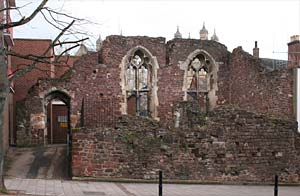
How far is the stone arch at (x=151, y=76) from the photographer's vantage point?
29.7 meters

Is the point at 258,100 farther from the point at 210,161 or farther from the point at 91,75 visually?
the point at 91,75

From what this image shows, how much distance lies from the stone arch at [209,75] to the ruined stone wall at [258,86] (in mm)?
1088

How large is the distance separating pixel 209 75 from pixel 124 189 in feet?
54.2

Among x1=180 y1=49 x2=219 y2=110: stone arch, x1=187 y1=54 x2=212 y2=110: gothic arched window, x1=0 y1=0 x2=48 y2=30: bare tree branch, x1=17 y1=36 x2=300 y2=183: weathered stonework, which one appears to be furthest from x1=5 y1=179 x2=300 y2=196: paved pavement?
x1=187 y1=54 x2=212 y2=110: gothic arched window

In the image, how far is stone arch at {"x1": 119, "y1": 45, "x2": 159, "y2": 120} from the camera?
1169 inches

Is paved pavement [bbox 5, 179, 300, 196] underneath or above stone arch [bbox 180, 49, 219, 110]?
underneath

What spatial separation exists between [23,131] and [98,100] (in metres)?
4.73

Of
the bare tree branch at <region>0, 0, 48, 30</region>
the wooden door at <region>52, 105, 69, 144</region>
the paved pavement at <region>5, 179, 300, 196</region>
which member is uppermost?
the bare tree branch at <region>0, 0, 48, 30</region>

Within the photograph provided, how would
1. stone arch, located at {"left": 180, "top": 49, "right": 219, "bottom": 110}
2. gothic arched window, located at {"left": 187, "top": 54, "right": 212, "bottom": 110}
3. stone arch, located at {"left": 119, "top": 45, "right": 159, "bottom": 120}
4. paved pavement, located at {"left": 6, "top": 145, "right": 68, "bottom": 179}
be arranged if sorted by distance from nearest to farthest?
paved pavement, located at {"left": 6, "top": 145, "right": 68, "bottom": 179}, stone arch, located at {"left": 119, "top": 45, "right": 159, "bottom": 120}, stone arch, located at {"left": 180, "top": 49, "right": 219, "bottom": 110}, gothic arched window, located at {"left": 187, "top": 54, "right": 212, "bottom": 110}

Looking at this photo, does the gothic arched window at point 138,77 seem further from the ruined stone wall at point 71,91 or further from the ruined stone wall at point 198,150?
the ruined stone wall at point 198,150

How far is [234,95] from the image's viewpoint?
29875 millimetres

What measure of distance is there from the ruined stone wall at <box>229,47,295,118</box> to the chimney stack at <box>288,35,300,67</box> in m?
1.75

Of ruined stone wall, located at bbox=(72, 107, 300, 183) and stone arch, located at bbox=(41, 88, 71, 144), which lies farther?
stone arch, located at bbox=(41, 88, 71, 144)

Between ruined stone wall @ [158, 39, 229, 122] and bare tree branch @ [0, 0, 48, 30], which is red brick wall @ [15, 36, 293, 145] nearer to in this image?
ruined stone wall @ [158, 39, 229, 122]
